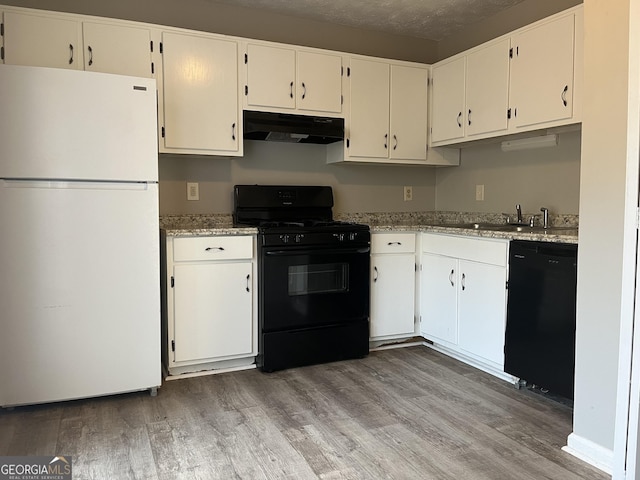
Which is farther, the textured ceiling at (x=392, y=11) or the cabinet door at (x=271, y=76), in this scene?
the textured ceiling at (x=392, y=11)

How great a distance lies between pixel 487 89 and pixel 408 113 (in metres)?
0.64

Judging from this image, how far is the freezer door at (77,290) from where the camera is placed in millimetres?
2357

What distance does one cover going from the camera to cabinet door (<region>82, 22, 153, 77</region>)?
2.80m

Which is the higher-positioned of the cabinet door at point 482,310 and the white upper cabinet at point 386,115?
the white upper cabinet at point 386,115

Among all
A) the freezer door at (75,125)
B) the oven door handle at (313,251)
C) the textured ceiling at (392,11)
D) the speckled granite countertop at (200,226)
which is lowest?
the oven door handle at (313,251)

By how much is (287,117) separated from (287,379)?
166 centimetres

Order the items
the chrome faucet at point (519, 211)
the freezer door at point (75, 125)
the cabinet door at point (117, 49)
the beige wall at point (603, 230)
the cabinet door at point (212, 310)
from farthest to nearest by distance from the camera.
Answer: the chrome faucet at point (519, 211), the cabinet door at point (212, 310), the cabinet door at point (117, 49), the freezer door at point (75, 125), the beige wall at point (603, 230)

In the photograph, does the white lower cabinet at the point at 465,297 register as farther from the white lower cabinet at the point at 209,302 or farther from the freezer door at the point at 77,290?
the freezer door at the point at 77,290

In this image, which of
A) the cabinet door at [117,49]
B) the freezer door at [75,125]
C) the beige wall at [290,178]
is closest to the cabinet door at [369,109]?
the beige wall at [290,178]

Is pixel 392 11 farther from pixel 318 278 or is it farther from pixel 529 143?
pixel 318 278

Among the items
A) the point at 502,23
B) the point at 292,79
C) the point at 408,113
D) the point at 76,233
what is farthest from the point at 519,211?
the point at 76,233

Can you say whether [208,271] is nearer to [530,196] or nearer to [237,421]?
[237,421]

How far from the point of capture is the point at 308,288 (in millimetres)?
3141

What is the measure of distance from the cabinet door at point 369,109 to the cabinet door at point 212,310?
124 cm
